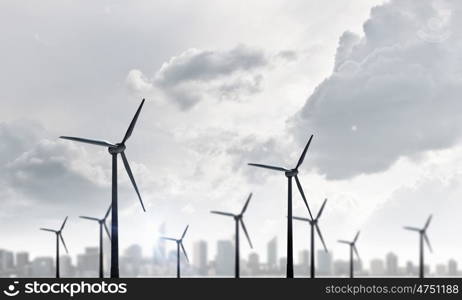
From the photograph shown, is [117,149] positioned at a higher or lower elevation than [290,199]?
higher

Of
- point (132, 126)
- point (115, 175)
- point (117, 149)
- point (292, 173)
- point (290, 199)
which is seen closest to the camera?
point (115, 175)

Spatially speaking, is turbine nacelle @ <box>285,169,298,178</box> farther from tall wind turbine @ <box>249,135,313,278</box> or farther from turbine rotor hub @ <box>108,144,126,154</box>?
turbine rotor hub @ <box>108,144,126,154</box>

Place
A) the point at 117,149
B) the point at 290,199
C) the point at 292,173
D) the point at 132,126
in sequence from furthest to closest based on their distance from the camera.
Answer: the point at 292,173 < the point at 290,199 < the point at 132,126 < the point at 117,149

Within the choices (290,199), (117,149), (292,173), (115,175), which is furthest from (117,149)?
(292,173)

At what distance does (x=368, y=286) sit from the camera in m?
46.9

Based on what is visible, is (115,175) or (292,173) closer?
(115,175)

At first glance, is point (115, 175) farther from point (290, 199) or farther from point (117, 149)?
point (290, 199)

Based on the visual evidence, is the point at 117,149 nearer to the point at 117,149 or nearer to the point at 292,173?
the point at 117,149

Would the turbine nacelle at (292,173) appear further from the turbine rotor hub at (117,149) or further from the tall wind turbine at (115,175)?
the turbine rotor hub at (117,149)

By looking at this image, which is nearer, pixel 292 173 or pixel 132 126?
pixel 132 126

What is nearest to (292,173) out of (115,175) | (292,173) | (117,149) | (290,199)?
(292,173)

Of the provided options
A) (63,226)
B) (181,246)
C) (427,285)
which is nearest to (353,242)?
(181,246)

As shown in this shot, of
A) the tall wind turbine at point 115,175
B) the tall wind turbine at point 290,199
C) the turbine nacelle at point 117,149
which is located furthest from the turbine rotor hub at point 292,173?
the turbine nacelle at point 117,149

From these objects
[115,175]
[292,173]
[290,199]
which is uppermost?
[292,173]
